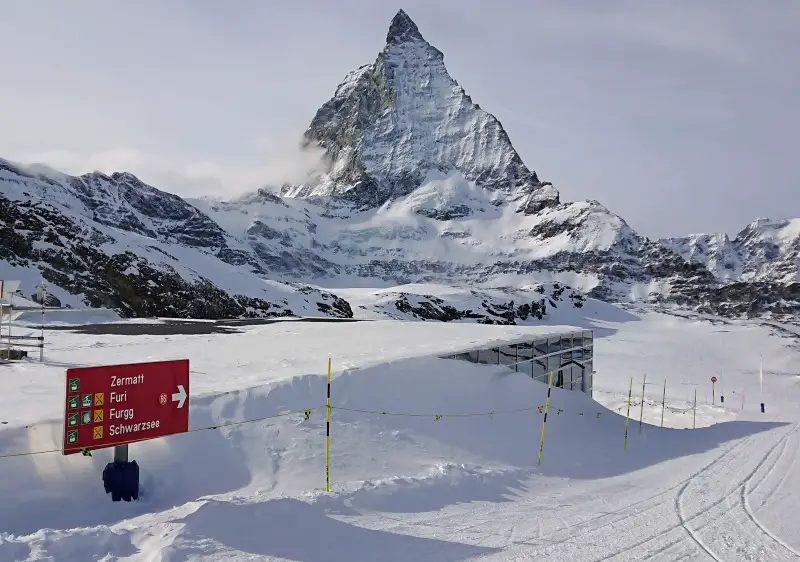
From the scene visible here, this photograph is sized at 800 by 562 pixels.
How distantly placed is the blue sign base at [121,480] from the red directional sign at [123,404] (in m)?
0.54

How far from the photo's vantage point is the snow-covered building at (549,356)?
17.6m

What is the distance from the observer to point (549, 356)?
70.7 feet

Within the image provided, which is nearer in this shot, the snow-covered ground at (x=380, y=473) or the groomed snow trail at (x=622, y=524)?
the snow-covered ground at (x=380, y=473)

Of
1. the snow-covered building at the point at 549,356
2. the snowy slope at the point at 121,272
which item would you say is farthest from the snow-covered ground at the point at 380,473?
the snowy slope at the point at 121,272

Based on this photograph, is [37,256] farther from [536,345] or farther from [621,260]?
[621,260]

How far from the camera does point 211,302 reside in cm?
4984

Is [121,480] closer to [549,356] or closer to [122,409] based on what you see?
[122,409]

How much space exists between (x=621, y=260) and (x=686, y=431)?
585ft

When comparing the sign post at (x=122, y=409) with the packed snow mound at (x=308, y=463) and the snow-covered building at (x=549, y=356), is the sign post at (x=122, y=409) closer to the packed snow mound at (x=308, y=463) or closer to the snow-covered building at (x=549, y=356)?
the packed snow mound at (x=308, y=463)

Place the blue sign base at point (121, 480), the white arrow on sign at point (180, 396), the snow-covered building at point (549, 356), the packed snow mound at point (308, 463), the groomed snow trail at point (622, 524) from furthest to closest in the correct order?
the snow-covered building at point (549, 356) < the white arrow on sign at point (180, 396) < the blue sign base at point (121, 480) < the groomed snow trail at point (622, 524) < the packed snow mound at point (308, 463)

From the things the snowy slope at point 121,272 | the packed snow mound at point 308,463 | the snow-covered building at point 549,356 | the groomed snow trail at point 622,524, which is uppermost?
the snowy slope at point 121,272

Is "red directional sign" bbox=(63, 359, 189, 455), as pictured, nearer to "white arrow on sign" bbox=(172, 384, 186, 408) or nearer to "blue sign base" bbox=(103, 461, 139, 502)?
"white arrow on sign" bbox=(172, 384, 186, 408)

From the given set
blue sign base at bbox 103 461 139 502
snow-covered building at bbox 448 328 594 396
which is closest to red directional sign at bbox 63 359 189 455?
blue sign base at bbox 103 461 139 502

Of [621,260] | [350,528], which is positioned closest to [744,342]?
[350,528]
